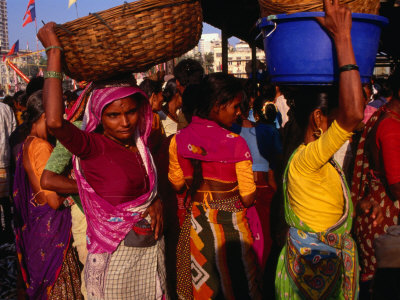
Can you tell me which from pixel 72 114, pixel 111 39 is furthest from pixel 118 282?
pixel 111 39

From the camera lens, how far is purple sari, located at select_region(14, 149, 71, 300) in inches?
114

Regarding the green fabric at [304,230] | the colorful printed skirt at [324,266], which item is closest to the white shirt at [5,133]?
the green fabric at [304,230]

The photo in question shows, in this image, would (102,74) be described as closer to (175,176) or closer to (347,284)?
(175,176)

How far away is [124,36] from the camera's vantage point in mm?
1592

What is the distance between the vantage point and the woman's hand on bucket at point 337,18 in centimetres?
139

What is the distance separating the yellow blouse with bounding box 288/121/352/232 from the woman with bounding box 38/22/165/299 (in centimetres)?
91

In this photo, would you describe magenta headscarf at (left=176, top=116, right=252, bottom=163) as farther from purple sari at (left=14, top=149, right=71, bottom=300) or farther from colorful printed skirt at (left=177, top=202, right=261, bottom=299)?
purple sari at (left=14, top=149, right=71, bottom=300)

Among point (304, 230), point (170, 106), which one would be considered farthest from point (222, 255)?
point (170, 106)

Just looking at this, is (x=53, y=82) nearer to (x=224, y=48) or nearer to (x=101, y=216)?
(x=101, y=216)

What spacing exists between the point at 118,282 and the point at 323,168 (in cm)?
136

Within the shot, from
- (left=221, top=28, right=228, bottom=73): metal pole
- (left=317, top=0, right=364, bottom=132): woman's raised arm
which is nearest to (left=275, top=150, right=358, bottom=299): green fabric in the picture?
(left=317, top=0, right=364, bottom=132): woman's raised arm

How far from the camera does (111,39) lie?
158cm

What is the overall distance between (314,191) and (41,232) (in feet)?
7.24

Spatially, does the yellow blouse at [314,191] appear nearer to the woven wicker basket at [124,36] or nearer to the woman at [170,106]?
the woven wicker basket at [124,36]
